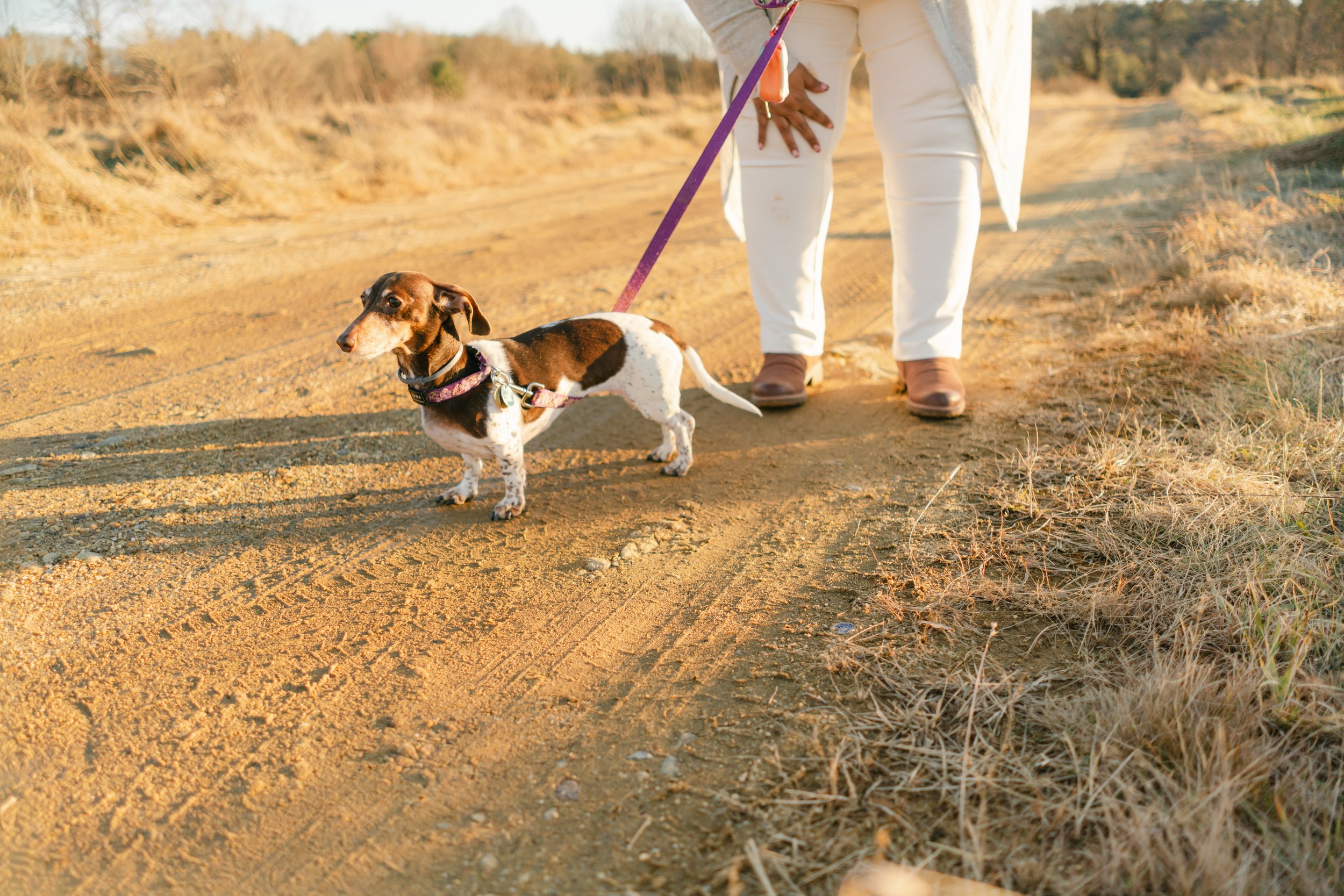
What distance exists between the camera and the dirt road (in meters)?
1.66

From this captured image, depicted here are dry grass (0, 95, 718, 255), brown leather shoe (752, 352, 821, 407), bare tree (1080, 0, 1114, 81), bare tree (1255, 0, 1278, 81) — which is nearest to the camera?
brown leather shoe (752, 352, 821, 407)

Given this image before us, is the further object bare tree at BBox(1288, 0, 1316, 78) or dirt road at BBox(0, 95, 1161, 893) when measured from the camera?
bare tree at BBox(1288, 0, 1316, 78)

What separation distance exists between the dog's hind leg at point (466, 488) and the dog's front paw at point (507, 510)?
152 millimetres

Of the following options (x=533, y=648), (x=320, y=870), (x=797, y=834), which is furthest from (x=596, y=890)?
(x=533, y=648)

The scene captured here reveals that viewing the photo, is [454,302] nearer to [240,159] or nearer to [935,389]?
[935,389]

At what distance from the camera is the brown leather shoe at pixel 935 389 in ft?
11.4

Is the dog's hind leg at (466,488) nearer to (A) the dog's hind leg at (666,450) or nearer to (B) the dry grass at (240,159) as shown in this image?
(A) the dog's hind leg at (666,450)

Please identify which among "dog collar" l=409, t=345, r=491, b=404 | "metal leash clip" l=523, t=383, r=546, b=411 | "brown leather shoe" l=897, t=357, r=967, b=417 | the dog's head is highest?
the dog's head

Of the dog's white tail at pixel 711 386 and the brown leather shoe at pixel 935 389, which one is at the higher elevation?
the dog's white tail at pixel 711 386

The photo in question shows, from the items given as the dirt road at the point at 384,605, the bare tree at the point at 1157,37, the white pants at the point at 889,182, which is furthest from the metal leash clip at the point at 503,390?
the bare tree at the point at 1157,37

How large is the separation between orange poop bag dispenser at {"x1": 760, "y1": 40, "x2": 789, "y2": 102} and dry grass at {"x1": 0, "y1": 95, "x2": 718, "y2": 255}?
615 cm

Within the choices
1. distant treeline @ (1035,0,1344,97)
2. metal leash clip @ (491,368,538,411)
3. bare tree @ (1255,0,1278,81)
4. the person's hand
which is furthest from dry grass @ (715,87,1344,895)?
bare tree @ (1255,0,1278,81)

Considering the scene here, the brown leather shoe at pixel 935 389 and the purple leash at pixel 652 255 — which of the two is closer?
the purple leash at pixel 652 255

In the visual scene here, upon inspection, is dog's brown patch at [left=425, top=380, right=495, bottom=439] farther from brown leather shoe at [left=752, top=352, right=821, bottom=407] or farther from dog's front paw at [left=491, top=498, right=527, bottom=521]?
brown leather shoe at [left=752, top=352, right=821, bottom=407]
